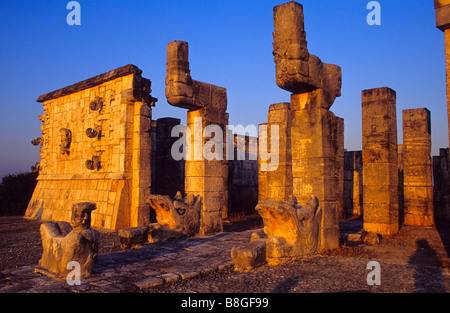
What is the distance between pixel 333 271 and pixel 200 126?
536 cm

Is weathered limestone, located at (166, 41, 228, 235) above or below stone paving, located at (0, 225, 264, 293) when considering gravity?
above

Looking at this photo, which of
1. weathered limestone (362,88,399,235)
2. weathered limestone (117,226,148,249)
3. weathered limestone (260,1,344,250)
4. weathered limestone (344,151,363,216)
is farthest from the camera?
weathered limestone (344,151,363,216)

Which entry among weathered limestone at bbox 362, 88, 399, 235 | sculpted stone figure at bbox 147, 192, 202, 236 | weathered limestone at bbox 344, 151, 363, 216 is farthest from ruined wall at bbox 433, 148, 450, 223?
sculpted stone figure at bbox 147, 192, 202, 236

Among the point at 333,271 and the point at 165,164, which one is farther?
the point at 165,164

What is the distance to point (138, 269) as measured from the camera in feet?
18.8

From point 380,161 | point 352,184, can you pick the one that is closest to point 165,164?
point 380,161

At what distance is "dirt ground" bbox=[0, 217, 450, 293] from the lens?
482cm

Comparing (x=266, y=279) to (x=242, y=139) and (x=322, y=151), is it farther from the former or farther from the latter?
(x=242, y=139)

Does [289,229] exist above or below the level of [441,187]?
below

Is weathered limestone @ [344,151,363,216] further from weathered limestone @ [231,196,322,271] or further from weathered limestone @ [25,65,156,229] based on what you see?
weathered limestone @ [231,196,322,271]

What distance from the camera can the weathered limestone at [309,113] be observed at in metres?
6.97

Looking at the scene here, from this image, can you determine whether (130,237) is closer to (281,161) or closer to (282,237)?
(282,237)

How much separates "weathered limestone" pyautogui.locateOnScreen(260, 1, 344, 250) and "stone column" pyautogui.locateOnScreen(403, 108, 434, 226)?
626cm

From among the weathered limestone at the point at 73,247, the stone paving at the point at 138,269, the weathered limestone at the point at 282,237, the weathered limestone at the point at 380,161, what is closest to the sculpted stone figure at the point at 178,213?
the stone paving at the point at 138,269
